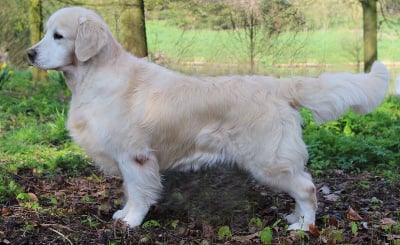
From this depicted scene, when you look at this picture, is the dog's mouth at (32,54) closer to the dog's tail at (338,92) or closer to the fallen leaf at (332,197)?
the dog's tail at (338,92)

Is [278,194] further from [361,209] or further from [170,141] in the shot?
[170,141]

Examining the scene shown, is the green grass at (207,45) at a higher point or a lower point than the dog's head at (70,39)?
lower

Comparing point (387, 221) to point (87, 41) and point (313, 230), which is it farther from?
point (87, 41)

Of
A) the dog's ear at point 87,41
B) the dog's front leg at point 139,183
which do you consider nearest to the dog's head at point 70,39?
the dog's ear at point 87,41

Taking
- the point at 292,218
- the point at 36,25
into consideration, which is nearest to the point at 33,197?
the point at 292,218

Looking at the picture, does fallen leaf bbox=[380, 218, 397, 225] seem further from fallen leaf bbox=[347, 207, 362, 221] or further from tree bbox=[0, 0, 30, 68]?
tree bbox=[0, 0, 30, 68]

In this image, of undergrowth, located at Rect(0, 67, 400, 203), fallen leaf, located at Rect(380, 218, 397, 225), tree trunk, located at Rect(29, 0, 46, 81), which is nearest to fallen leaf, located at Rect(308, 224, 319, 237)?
fallen leaf, located at Rect(380, 218, 397, 225)

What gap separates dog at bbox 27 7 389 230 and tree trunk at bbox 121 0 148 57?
185 inches

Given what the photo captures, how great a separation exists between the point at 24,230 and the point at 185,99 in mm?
1484

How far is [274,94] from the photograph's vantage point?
4059mm

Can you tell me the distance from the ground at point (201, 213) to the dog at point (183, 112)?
0.79ft

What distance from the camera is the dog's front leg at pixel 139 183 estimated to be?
162 inches

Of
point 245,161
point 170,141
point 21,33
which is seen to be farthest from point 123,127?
point 21,33

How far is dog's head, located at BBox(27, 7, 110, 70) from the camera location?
4133 mm
